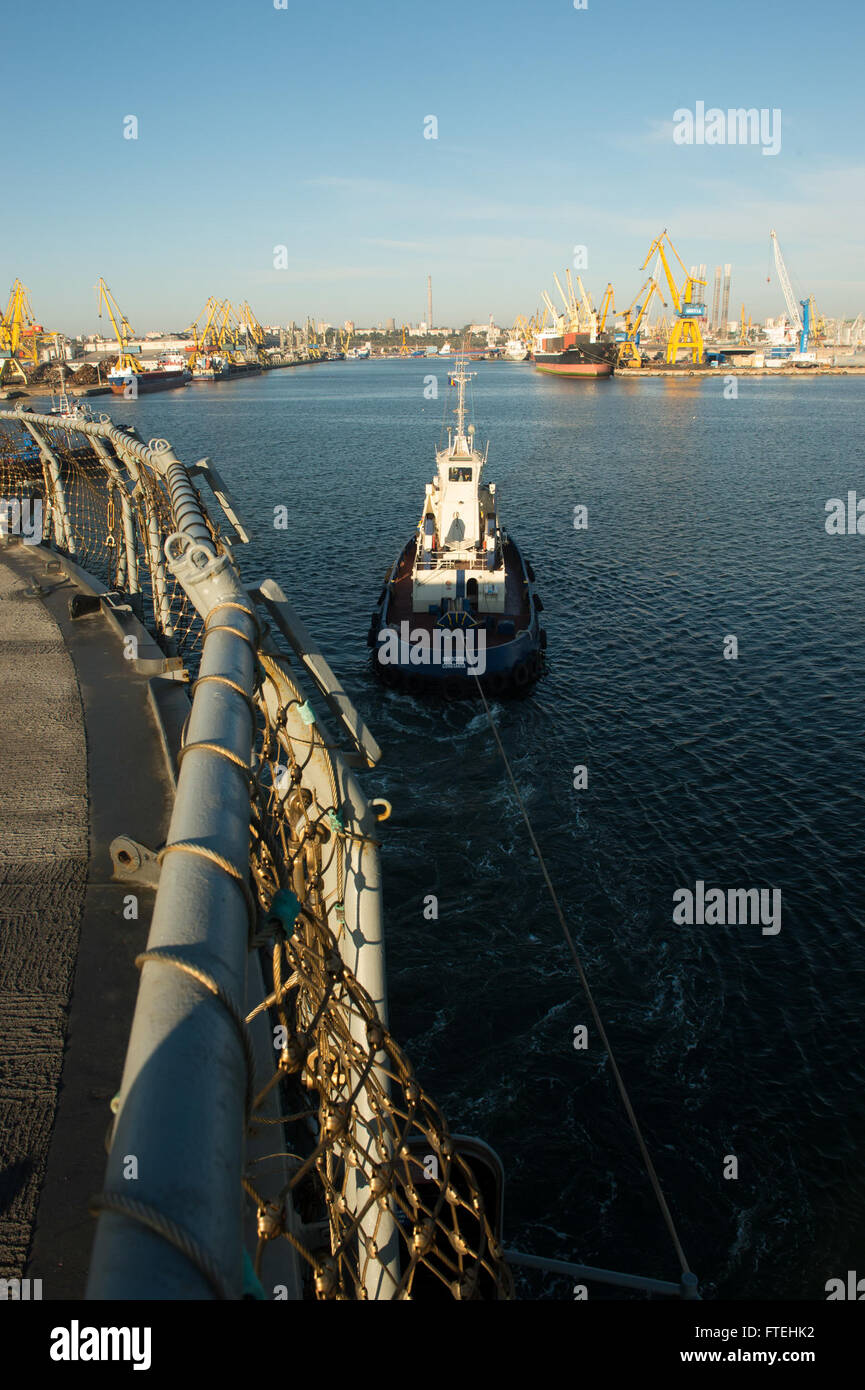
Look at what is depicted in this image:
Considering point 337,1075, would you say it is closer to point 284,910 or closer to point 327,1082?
point 327,1082

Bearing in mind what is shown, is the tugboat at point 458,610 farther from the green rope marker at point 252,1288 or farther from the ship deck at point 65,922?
the green rope marker at point 252,1288

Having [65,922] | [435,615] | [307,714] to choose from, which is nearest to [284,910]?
[307,714]

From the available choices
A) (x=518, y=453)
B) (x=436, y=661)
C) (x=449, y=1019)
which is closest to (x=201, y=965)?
(x=449, y=1019)

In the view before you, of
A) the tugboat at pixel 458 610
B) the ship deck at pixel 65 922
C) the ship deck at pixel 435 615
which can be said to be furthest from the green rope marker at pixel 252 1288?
the ship deck at pixel 435 615

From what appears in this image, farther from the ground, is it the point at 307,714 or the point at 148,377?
the point at 148,377
